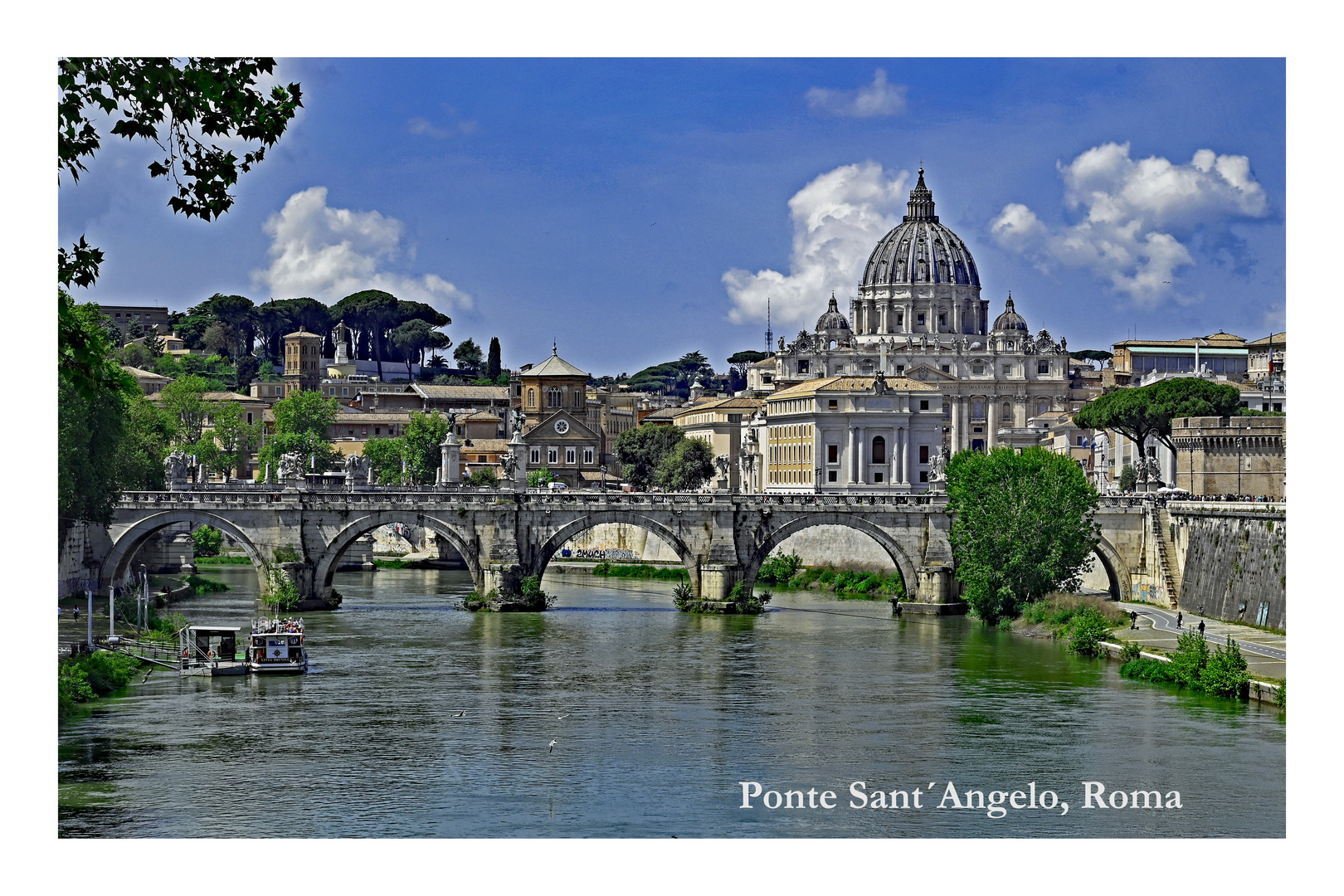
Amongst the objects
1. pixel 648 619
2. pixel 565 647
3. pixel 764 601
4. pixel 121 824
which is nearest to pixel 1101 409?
pixel 764 601

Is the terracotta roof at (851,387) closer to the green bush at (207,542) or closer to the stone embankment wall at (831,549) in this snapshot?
the stone embankment wall at (831,549)

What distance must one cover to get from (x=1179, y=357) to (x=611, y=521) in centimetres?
5588

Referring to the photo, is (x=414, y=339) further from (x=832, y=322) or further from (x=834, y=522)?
(x=834, y=522)

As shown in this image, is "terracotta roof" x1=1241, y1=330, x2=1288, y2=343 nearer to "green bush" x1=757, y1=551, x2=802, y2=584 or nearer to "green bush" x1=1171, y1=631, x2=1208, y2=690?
"green bush" x1=757, y1=551, x2=802, y2=584

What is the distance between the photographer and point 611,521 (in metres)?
40.6

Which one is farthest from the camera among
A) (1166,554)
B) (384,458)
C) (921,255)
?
(921,255)

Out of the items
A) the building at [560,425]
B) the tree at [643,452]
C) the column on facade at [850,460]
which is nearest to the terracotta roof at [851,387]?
the column on facade at [850,460]

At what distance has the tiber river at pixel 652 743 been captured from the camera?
18.0 meters

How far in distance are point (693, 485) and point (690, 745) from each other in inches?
2149

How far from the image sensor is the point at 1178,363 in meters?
89.2

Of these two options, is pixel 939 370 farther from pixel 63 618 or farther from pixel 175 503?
pixel 63 618

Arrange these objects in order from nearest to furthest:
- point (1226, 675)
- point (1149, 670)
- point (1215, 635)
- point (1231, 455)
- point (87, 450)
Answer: point (1226, 675) → point (1149, 670) → point (1215, 635) → point (87, 450) → point (1231, 455)

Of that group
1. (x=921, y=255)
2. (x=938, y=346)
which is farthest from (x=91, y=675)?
(x=921, y=255)

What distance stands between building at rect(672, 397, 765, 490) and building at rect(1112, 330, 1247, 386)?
1897 centimetres
